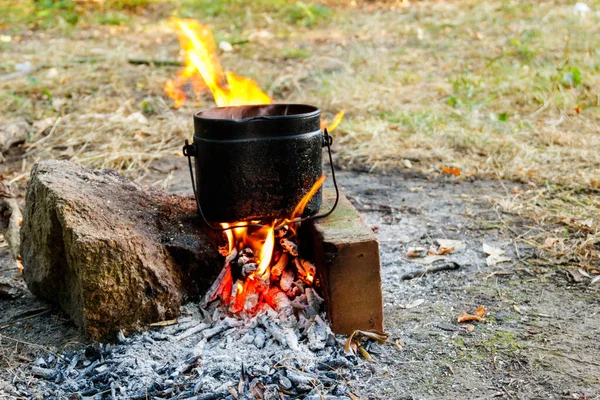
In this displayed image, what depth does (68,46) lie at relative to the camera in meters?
9.55

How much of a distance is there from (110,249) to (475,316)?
5.64 ft

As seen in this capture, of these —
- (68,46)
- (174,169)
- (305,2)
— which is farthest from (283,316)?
(305,2)

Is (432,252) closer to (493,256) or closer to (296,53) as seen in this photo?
(493,256)

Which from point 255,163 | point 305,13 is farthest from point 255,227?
point 305,13

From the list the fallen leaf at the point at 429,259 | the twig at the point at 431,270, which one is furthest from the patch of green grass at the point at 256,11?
the twig at the point at 431,270

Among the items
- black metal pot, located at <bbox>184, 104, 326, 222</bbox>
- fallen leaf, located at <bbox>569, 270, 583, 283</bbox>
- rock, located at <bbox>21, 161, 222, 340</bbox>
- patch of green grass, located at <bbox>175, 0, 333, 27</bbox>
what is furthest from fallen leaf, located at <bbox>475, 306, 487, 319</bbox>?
patch of green grass, located at <bbox>175, 0, 333, 27</bbox>

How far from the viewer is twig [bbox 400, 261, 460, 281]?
347cm

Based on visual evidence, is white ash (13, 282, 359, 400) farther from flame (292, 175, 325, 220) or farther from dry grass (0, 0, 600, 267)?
dry grass (0, 0, 600, 267)

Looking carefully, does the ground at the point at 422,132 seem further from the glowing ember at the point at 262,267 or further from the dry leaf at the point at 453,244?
the glowing ember at the point at 262,267

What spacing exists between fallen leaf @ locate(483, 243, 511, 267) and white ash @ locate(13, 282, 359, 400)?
4.10ft

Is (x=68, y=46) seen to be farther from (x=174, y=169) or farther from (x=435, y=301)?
(x=435, y=301)

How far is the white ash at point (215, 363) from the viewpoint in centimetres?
241

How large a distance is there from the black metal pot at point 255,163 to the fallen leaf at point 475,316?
91 centimetres

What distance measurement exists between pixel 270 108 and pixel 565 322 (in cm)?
176
